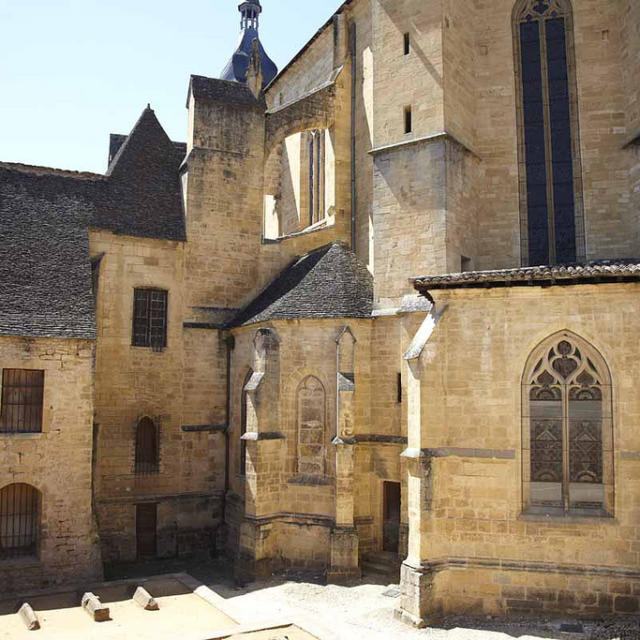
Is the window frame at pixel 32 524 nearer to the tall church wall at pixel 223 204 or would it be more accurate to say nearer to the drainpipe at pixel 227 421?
the drainpipe at pixel 227 421

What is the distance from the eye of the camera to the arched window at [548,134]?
17.1 metres

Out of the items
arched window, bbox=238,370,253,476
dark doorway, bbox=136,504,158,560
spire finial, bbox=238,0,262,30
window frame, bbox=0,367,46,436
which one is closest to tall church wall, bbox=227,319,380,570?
arched window, bbox=238,370,253,476

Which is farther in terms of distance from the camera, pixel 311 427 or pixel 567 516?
pixel 311 427

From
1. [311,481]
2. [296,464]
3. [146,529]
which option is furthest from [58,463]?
[311,481]

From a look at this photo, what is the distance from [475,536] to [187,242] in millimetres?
11905

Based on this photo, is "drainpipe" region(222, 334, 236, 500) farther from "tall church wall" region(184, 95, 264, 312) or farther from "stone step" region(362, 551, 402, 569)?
"stone step" region(362, 551, 402, 569)

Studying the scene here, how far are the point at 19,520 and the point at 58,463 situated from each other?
5.50 feet

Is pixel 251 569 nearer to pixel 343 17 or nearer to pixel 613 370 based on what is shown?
pixel 613 370

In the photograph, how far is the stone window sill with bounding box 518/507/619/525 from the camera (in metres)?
12.4

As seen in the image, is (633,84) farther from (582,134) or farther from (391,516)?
(391,516)

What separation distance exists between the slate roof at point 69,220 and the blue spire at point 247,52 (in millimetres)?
21570

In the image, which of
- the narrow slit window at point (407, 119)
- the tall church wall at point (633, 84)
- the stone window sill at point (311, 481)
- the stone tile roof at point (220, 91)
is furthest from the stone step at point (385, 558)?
the stone tile roof at point (220, 91)

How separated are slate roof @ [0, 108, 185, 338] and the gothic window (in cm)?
481

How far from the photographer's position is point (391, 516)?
16.8 meters
